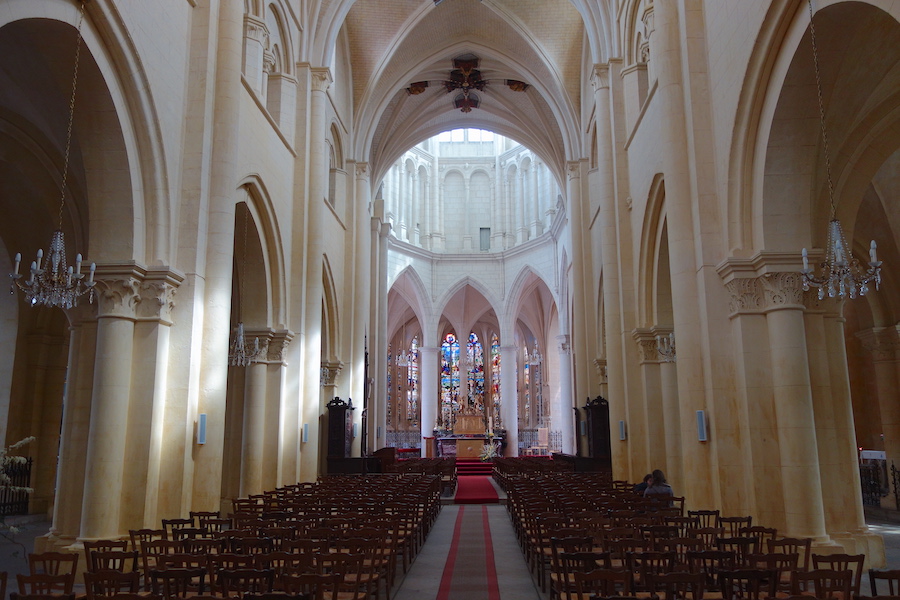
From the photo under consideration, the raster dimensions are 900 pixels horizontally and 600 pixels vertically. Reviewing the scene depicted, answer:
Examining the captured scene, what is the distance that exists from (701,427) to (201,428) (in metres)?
8.00

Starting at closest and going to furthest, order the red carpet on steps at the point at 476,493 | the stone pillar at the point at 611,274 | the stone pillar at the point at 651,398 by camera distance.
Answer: the stone pillar at the point at 651,398 → the stone pillar at the point at 611,274 → the red carpet on steps at the point at 476,493

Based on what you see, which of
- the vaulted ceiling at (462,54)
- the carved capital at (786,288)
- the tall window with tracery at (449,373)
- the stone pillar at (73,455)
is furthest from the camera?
the tall window with tracery at (449,373)

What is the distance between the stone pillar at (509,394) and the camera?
138 feet

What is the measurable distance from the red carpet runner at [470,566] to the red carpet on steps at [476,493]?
505cm

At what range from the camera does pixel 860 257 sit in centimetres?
1769

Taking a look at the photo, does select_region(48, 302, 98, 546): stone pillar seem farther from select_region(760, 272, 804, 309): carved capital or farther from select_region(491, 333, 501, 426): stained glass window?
select_region(491, 333, 501, 426): stained glass window

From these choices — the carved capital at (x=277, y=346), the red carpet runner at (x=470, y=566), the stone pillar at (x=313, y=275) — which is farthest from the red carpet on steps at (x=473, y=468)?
the carved capital at (x=277, y=346)

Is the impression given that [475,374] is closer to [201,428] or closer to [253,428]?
[253,428]

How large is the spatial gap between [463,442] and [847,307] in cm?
2111

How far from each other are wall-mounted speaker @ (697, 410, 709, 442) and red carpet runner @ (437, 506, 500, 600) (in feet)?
12.6

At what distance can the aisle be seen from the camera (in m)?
9.01

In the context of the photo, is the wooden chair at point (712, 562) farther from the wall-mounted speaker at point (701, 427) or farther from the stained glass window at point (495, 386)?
the stained glass window at point (495, 386)

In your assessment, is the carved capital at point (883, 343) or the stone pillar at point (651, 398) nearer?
the stone pillar at point (651, 398)

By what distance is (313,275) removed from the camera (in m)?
19.5
